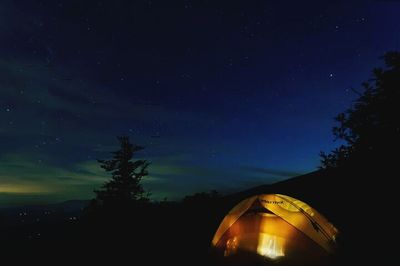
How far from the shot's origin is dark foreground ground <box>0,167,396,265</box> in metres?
6.46

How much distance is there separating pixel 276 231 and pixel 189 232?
2716mm

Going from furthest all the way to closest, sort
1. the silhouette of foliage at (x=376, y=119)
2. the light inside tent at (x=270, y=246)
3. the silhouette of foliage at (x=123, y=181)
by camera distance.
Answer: the silhouette of foliage at (x=123, y=181) → the silhouette of foliage at (x=376, y=119) → the light inside tent at (x=270, y=246)

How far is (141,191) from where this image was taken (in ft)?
92.8

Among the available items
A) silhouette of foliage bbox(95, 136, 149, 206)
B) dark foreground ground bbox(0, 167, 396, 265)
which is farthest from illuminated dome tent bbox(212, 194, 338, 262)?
silhouette of foliage bbox(95, 136, 149, 206)

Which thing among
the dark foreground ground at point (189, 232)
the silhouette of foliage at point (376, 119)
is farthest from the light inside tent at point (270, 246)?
the silhouette of foliage at point (376, 119)

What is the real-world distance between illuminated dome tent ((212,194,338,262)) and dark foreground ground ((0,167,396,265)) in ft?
0.75

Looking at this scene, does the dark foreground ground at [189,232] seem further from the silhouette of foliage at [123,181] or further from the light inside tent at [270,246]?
the silhouette of foliage at [123,181]

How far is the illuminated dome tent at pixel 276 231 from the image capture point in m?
6.56

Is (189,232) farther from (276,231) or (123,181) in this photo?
(123,181)

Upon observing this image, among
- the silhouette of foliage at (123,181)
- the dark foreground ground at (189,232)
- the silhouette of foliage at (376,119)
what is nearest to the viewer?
the dark foreground ground at (189,232)

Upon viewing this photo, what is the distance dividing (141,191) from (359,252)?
23.6m

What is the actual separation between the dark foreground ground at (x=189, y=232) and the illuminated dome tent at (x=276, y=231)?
0.23 m

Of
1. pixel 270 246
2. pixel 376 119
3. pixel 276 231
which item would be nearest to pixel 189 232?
pixel 270 246

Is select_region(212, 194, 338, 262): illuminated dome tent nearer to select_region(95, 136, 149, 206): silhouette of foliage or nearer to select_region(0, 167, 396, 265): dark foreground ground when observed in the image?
select_region(0, 167, 396, 265): dark foreground ground
